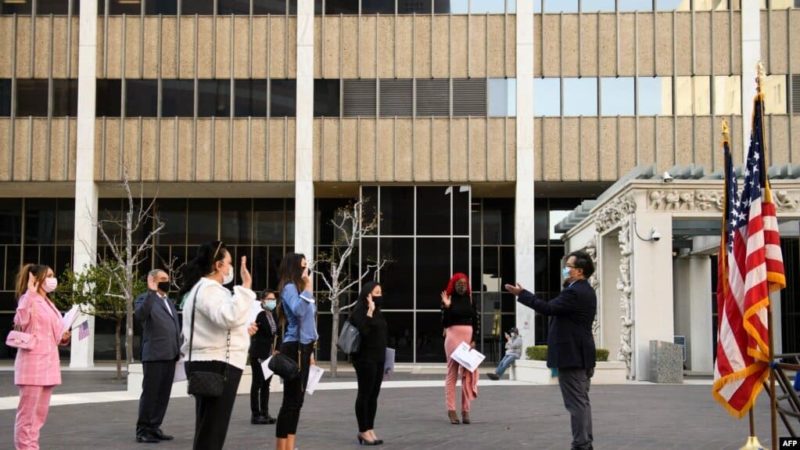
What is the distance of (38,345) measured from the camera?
9.62 m

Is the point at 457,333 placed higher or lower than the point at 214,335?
lower

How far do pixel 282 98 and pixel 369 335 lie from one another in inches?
1080

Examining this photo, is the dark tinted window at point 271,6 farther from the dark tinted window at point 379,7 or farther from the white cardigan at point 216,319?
the white cardigan at point 216,319

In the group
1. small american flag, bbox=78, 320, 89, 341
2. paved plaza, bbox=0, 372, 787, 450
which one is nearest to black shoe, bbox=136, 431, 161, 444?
paved plaza, bbox=0, 372, 787, 450

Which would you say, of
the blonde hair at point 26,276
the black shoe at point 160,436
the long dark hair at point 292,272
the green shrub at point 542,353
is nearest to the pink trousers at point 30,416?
the blonde hair at point 26,276

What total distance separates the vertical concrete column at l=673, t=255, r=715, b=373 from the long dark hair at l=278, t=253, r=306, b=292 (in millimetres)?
22531

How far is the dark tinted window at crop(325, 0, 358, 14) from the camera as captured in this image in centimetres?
3794

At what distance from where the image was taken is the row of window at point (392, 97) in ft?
121

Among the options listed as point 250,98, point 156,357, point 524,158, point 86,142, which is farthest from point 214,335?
point 86,142

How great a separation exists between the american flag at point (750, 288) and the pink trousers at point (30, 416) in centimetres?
606

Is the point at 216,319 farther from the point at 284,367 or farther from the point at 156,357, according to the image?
the point at 156,357

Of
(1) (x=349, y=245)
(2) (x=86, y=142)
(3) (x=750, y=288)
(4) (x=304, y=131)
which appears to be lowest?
(3) (x=750, y=288)

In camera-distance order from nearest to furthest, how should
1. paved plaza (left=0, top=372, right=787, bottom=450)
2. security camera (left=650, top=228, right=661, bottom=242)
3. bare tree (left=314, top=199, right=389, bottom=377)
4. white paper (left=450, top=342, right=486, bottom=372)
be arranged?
1. paved plaza (left=0, top=372, right=787, bottom=450)
2. white paper (left=450, top=342, right=486, bottom=372)
3. security camera (left=650, top=228, right=661, bottom=242)
4. bare tree (left=314, top=199, right=389, bottom=377)

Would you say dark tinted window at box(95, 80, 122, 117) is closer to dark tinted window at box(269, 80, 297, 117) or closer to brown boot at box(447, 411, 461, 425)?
dark tinted window at box(269, 80, 297, 117)
